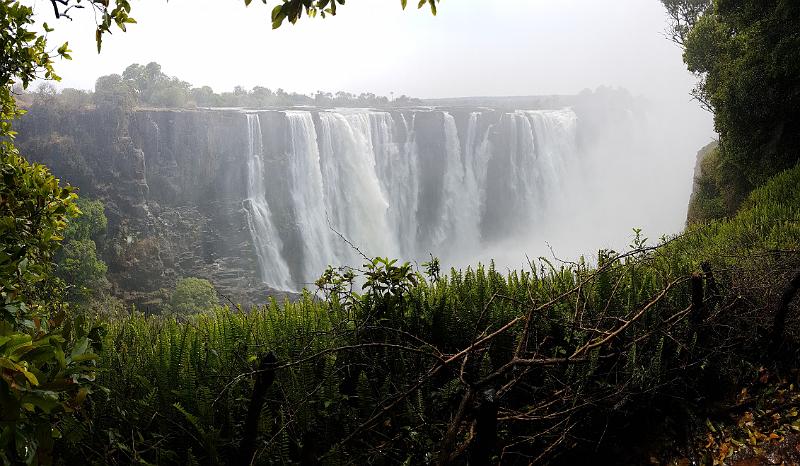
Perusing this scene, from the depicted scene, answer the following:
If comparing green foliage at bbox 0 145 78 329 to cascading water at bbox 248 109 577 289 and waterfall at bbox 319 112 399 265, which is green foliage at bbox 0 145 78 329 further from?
cascading water at bbox 248 109 577 289

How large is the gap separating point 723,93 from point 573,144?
101 feet

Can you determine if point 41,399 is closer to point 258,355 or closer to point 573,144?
point 258,355

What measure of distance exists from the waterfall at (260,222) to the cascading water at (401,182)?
0.24 feet

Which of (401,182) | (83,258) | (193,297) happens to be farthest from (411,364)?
(401,182)

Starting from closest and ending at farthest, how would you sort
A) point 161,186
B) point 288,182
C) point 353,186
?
point 288,182 → point 353,186 → point 161,186

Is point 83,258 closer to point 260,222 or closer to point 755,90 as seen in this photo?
point 260,222

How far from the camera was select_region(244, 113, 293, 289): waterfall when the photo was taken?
3484 cm

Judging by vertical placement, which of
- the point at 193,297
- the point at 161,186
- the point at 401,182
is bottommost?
the point at 193,297

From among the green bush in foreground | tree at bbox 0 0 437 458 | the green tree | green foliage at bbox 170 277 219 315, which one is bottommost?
green foliage at bbox 170 277 219 315

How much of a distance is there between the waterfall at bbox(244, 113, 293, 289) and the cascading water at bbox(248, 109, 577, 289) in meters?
0.07

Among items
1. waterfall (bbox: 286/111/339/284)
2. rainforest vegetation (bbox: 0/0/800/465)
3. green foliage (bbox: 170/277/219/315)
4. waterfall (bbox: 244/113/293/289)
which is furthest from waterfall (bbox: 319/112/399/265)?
rainforest vegetation (bbox: 0/0/800/465)

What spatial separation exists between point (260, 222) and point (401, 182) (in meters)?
10.7

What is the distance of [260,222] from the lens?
116 ft

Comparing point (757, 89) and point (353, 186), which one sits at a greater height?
point (757, 89)
